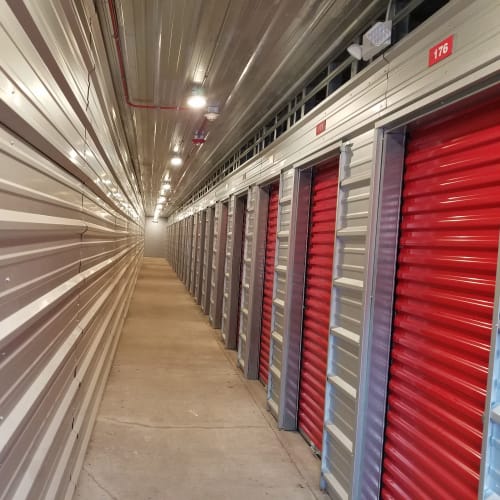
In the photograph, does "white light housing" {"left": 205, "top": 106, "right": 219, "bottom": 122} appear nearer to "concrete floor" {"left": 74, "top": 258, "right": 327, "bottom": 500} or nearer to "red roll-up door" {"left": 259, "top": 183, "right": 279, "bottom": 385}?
"red roll-up door" {"left": 259, "top": 183, "right": 279, "bottom": 385}

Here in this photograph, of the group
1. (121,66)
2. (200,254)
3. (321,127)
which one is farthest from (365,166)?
(200,254)

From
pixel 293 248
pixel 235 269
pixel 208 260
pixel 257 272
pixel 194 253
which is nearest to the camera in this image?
pixel 293 248

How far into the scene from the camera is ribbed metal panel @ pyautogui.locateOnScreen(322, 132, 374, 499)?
10.4ft

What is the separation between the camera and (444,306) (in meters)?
2.52

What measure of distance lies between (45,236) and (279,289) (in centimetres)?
318

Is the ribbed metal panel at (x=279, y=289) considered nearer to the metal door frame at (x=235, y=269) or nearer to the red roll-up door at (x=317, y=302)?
the red roll-up door at (x=317, y=302)

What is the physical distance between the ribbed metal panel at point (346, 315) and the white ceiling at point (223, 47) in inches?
34.2

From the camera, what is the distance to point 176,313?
11.1 metres

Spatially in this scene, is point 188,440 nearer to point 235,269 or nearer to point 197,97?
point 197,97

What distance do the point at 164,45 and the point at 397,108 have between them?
6.48 ft

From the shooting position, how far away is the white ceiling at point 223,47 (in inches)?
122

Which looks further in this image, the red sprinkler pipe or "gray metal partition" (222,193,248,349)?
"gray metal partition" (222,193,248,349)

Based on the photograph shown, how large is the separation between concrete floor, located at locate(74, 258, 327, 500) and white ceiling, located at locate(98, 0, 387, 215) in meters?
3.34

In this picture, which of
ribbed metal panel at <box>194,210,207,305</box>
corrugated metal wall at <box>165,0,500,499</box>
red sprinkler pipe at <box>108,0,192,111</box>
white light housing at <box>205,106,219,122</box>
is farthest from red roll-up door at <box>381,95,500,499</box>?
ribbed metal panel at <box>194,210,207,305</box>
